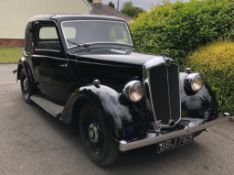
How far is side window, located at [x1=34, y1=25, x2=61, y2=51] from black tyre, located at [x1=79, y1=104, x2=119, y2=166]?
147 centimetres

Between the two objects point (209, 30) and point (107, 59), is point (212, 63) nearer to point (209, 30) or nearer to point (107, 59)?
point (209, 30)

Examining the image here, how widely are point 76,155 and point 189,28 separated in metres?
4.22

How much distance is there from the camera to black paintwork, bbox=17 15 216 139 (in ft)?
12.0

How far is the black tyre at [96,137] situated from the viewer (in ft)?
12.1

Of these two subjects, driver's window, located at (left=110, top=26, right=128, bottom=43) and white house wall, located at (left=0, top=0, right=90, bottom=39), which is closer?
driver's window, located at (left=110, top=26, right=128, bottom=43)

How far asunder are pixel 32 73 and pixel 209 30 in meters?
3.89

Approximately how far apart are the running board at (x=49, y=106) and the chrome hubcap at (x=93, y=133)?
2.95 feet

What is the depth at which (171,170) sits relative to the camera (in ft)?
12.8

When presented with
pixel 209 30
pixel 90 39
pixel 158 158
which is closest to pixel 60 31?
pixel 90 39

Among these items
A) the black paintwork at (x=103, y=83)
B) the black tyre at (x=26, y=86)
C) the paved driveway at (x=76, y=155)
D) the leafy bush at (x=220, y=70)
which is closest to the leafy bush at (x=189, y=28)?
the leafy bush at (x=220, y=70)

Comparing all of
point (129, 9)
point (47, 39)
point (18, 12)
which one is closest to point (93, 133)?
point (47, 39)

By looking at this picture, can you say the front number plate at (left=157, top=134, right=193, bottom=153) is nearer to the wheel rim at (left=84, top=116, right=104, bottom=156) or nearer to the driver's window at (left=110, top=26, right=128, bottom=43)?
the wheel rim at (left=84, top=116, right=104, bottom=156)

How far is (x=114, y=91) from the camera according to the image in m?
3.87

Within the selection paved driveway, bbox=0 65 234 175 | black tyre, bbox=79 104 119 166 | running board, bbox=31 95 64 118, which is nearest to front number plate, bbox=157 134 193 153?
paved driveway, bbox=0 65 234 175
